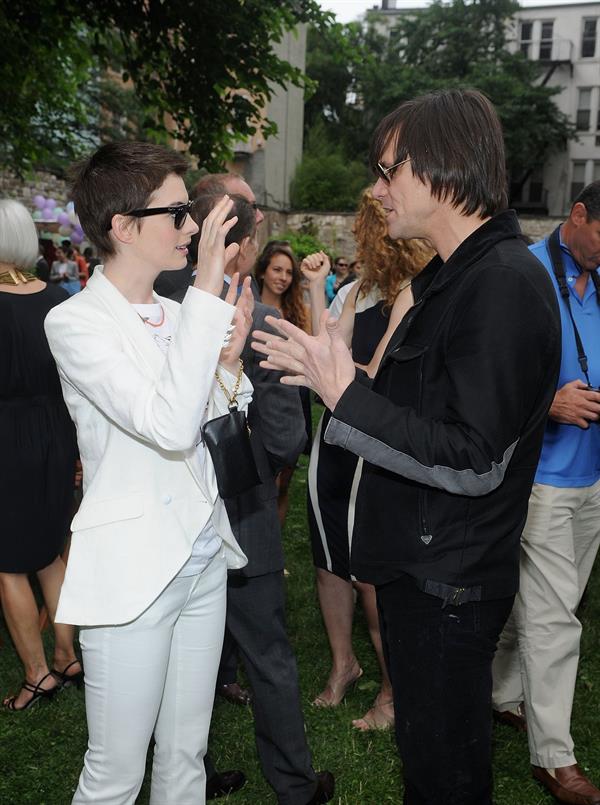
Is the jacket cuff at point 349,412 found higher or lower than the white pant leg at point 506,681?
higher

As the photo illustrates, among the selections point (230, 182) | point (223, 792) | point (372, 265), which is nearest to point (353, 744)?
point (223, 792)

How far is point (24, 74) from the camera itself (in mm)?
8539

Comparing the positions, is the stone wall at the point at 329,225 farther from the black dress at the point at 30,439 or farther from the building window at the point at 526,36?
the black dress at the point at 30,439

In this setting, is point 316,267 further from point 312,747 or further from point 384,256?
point 312,747

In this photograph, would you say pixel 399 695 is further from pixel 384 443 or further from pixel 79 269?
pixel 79 269

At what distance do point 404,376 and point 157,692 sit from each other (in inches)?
41.7

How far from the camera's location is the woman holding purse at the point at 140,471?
6.72 ft

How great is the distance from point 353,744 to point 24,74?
24.8 feet

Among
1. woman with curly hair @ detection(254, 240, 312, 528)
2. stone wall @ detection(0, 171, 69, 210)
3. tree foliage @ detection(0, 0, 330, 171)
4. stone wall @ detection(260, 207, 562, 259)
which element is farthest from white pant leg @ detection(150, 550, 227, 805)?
stone wall @ detection(260, 207, 562, 259)

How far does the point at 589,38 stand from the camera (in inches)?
1983

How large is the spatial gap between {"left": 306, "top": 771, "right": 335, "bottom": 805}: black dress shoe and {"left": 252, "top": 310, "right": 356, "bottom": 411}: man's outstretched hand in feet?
6.07

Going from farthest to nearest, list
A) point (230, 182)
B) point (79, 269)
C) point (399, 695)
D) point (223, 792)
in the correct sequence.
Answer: point (79, 269), point (230, 182), point (223, 792), point (399, 695)

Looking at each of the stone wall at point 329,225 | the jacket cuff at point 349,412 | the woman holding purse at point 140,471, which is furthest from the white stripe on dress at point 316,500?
the stone wall at point 329,225

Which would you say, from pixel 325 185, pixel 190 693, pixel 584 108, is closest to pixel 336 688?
pixel 190 693
